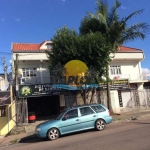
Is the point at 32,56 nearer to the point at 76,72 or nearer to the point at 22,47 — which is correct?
the point at 22,47

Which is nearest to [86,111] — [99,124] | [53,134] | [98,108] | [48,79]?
[98,108]

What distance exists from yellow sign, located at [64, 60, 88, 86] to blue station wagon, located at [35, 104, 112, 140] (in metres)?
5.28

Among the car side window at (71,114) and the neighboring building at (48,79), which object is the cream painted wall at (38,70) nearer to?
the neighboring building at (48,79)

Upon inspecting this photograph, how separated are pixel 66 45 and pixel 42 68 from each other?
5.80 meters

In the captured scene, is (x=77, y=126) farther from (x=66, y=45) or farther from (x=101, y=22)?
(x=101, y=22)

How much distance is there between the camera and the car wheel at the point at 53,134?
10.0 m

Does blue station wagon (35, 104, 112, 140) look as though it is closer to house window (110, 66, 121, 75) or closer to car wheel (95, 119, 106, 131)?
car wheel (95, 119, 106, 131)

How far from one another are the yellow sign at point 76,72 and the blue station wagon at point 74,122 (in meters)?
5.28

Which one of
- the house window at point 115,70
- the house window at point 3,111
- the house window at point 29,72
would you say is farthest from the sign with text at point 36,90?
the house window at point 115,70

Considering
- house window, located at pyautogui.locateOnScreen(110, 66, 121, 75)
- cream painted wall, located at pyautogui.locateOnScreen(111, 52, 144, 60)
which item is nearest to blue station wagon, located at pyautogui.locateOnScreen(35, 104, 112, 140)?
house window, located at pyautogui.locateOnScreen(110, 66, 121, 75)

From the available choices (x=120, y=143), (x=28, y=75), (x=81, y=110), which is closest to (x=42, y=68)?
(x=28, y=75)

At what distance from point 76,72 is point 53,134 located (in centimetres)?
747

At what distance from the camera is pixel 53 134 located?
1010 cm

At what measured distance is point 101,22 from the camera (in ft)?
58.7
